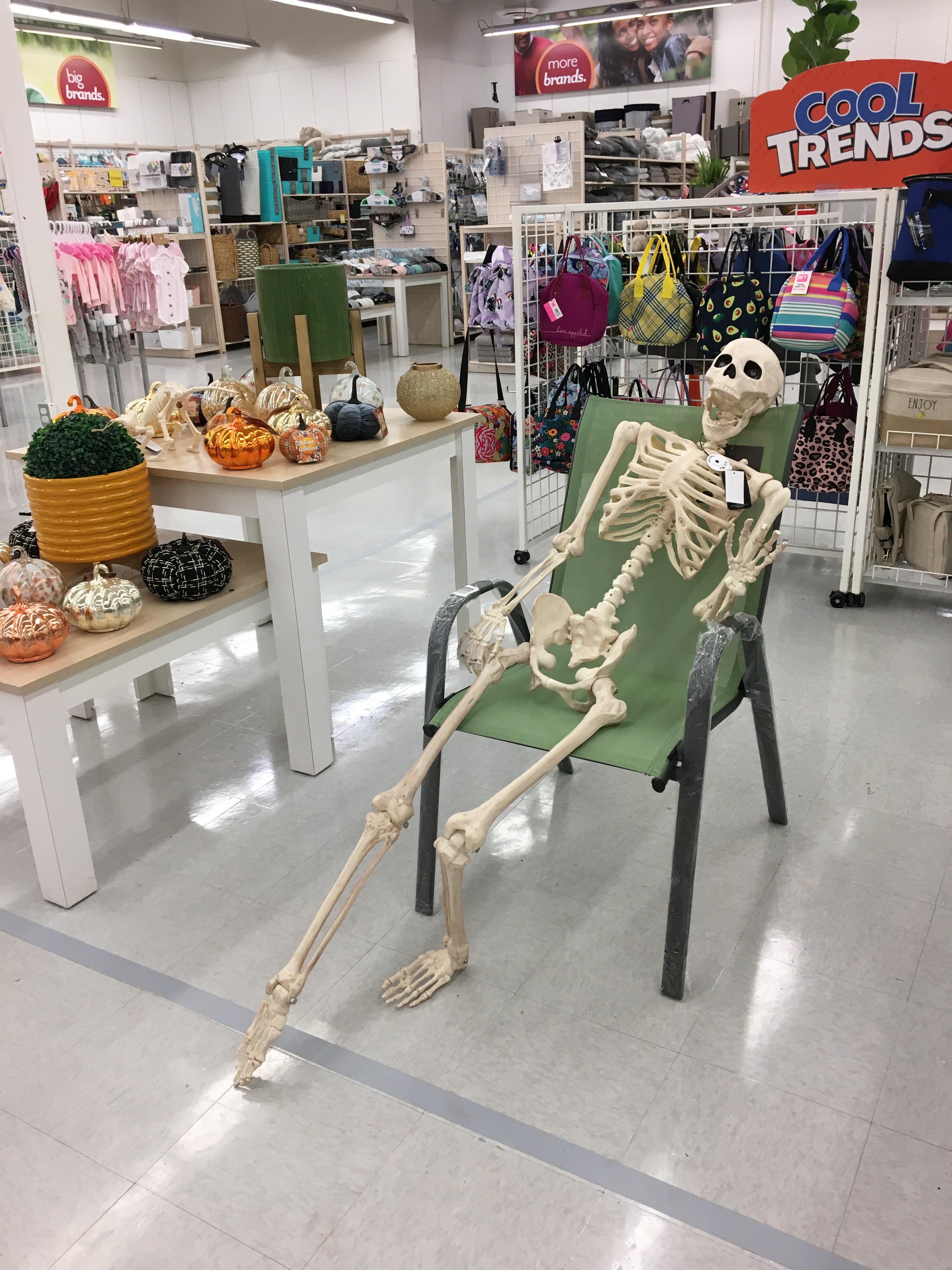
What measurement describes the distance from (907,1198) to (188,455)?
2.34m

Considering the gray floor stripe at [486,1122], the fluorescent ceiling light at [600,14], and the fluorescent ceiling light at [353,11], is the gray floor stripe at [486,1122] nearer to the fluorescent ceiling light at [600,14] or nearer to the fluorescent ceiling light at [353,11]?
the fluorescent ceiling light at [353,11]

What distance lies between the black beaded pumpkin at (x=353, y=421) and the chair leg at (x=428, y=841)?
1.06 metres

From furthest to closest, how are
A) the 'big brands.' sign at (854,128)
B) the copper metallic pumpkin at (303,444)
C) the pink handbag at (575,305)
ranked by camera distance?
the pink handbag at (575,305), the 'big brands.' sign at (854,128), the copper metallic pumpkin at (303,444)

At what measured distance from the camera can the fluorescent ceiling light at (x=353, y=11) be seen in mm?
11492

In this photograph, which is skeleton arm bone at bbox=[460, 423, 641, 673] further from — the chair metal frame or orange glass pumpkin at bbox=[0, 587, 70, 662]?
orange glass pumpkin at bbox=[0, 587, 70, 662]

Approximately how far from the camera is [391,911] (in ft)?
7.34

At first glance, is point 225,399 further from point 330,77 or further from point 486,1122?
point 330,77

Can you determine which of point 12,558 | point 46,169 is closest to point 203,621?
point 12,558

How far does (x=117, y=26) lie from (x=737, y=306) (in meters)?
11.9

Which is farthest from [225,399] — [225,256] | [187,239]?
[225,256]

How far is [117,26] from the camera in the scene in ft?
40.5

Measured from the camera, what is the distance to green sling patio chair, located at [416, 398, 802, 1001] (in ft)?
6.18

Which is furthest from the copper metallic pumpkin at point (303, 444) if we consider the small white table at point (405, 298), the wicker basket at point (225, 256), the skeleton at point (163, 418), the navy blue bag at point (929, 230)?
the wicker basket at point (225, 256)

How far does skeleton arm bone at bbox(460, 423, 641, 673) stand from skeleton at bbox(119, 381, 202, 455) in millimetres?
1103
